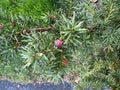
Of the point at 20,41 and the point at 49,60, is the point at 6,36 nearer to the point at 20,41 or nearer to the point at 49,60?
the point at 20,41

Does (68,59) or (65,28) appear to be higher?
(65,28)

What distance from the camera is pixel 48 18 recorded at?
1.12 metres

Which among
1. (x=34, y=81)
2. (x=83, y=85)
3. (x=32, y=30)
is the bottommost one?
(x=34, y=81)

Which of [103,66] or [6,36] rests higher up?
[6,36]

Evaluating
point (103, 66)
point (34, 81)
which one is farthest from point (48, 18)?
point (34, 81)

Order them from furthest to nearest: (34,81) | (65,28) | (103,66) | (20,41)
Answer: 1. (34,81)
2. (103,66)
3. (20,41)
4. (65,28)

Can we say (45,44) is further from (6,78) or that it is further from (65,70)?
(6,78)

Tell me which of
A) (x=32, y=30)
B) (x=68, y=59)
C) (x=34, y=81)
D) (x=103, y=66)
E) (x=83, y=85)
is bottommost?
(x=34, y=81)

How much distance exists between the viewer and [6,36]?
1.03 m

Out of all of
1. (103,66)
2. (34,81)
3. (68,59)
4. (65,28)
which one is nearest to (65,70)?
(68,59)

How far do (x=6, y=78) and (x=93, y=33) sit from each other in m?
1.78

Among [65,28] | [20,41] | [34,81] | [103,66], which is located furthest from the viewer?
[34,81]

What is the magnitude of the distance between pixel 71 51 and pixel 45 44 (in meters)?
0.11

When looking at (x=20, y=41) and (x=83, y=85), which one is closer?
(x=20, y=41)
